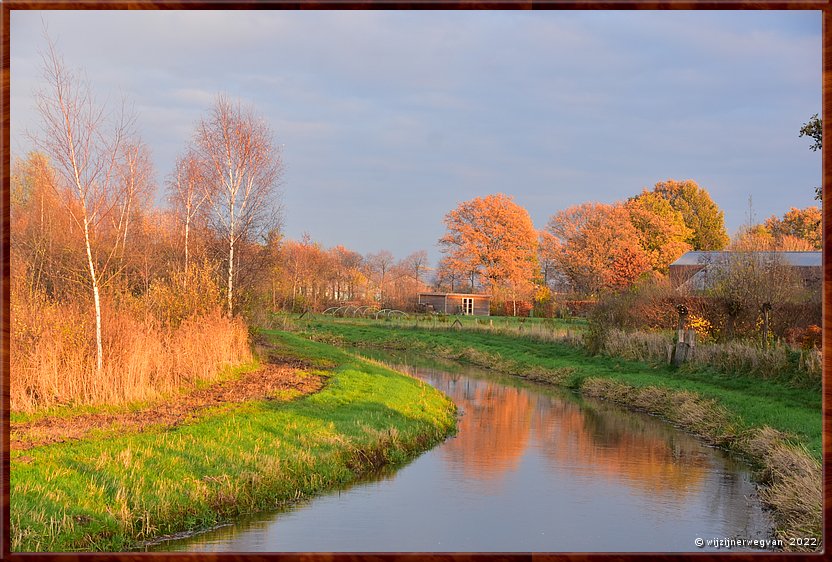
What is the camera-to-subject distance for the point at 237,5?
16.8 feet

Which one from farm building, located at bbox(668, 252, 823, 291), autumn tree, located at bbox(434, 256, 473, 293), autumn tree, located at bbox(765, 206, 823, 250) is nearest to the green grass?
farm building, located at bbox(668, 252, 823, 291)

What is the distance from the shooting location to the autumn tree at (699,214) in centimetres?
6106

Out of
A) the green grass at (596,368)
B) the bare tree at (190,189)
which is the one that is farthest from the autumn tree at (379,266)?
the bare tree at (190,189)

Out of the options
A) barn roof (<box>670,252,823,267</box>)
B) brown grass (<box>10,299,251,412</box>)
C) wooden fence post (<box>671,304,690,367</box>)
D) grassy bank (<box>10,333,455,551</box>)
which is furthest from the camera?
barn roof (<box>670,252,823,267</box>)

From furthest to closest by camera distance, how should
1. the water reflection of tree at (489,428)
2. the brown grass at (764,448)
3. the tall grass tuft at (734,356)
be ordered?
the tall grass tuft at (734,356)
the water reflection of tree at (489,428)
the brown grass at (764,448)

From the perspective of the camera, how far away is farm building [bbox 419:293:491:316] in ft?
171

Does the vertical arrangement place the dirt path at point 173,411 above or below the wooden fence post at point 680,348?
below

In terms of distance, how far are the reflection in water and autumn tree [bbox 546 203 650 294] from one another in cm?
3141

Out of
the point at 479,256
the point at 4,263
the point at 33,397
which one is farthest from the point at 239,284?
the point at 479,256

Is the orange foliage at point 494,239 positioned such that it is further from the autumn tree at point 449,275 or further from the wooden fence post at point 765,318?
the wooden fence post at point 765,318

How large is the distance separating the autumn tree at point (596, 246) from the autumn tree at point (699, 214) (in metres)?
10.6

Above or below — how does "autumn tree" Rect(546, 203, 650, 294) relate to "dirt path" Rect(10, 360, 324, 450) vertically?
above

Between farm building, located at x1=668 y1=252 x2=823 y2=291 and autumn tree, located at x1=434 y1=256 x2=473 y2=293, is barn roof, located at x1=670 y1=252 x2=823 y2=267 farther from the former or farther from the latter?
autumn tree, located at x1=434 y1=256 x2=473 y2=293

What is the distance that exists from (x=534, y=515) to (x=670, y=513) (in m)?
1.84
